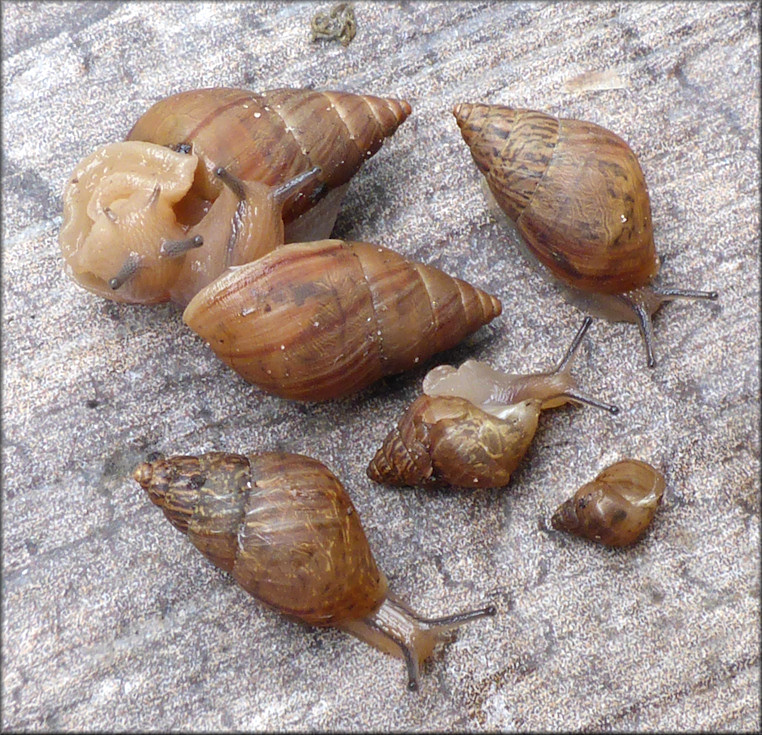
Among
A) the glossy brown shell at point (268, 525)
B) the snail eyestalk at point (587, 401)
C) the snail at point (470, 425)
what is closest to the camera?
the glossy brown shell at point (268, 525)

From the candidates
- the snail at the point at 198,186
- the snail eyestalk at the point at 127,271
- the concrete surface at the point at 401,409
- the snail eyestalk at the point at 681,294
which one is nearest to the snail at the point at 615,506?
the concrete surface at the point at 401,409

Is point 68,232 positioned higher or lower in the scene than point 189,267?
higher

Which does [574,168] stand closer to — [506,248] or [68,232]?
[506,248]

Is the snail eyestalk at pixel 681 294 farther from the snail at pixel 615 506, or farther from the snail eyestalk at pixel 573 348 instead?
the snail at pixel 615 506

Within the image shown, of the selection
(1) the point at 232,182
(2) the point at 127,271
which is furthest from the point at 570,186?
(2) the point at 127,271

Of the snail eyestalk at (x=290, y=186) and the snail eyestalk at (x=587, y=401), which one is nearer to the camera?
the snail eyestalk at (x=290, y=186)

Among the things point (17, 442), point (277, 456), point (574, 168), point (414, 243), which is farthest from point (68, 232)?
point (574, 168)

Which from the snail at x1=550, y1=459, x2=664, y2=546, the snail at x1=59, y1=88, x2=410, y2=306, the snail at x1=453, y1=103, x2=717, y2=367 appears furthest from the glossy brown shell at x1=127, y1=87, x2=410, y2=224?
the snail at x1=550, y1=459, x2=664, y2=546

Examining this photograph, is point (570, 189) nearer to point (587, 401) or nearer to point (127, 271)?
point (587, 401)
